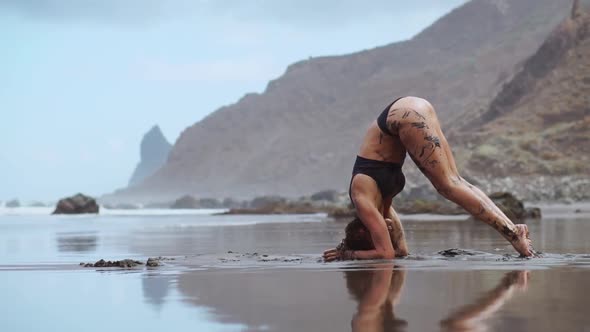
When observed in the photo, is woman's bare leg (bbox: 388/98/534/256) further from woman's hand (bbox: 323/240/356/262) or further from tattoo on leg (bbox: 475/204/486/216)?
woman's hand (bbox: 323/240/356/262)

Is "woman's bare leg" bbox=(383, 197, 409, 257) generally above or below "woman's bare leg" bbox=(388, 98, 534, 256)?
below

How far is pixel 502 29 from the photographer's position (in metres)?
154

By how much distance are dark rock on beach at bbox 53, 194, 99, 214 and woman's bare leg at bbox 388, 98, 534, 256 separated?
33657 mm

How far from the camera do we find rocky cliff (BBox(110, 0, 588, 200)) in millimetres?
136875

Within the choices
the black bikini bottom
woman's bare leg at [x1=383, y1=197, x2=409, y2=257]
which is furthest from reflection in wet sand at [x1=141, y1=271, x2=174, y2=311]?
woman's bare leg at [x1=383, y1=197, x2=409, y2=257]

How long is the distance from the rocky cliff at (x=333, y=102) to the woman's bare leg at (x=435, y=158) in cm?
11667

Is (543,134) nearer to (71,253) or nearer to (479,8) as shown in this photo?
(71,253)

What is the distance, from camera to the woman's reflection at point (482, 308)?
3.28m

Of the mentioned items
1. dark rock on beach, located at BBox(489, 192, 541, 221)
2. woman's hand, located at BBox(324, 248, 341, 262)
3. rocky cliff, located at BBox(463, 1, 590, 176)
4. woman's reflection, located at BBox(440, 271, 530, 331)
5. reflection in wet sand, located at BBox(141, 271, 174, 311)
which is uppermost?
rocky cliff, located at BBox(463, 1, 590, 176)

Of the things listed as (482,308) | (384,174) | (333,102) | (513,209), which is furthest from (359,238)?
(333,102)

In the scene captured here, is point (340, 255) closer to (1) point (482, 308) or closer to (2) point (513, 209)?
(1) point (482, 308)

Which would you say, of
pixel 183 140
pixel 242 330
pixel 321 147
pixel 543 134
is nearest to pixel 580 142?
pixel 543 134

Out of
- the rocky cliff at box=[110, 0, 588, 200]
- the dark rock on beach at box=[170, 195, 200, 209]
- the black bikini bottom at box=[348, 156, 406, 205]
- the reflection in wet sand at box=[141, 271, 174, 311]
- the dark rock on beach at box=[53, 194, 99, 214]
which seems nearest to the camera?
the reflection in wet sand at box=[141, 271, 174, 311]

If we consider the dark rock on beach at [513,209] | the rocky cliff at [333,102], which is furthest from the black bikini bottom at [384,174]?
the rocky cliff at [333,102]
